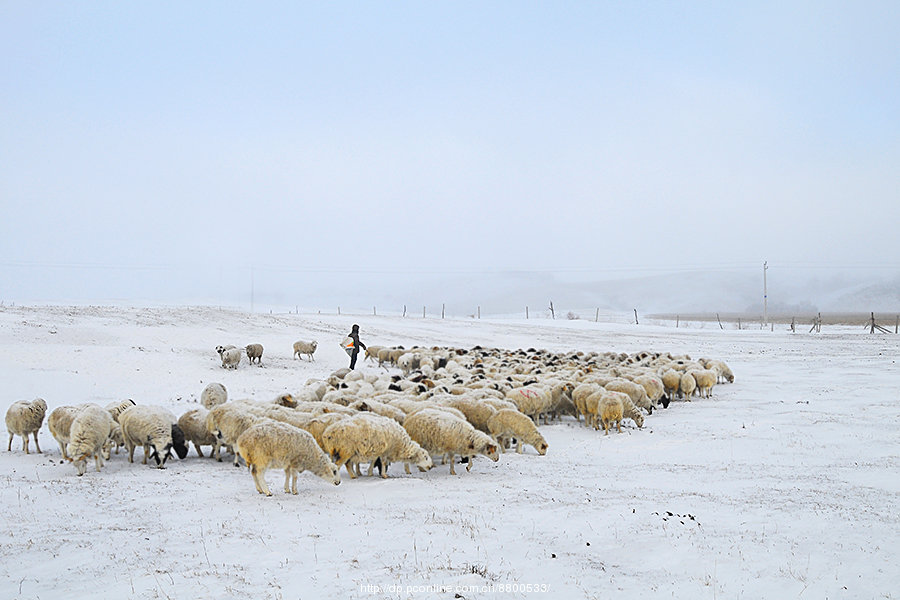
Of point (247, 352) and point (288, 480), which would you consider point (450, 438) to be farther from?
point (247, 352)

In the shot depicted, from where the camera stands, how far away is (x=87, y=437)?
977 cm

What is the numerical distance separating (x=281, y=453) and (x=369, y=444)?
1.38m

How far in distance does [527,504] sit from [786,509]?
3218 millimetres

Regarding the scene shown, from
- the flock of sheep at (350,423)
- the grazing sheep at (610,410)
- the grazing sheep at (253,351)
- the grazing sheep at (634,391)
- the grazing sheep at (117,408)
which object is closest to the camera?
the flock of sheep at (350,423)

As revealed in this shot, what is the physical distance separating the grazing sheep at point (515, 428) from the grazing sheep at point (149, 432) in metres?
5.94

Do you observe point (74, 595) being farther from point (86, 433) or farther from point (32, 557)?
point (86, 433)

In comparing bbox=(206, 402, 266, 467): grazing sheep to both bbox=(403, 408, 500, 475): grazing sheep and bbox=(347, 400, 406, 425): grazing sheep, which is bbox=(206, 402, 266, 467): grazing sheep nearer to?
bbox=(347, 400, 406, 425): grazing sheep

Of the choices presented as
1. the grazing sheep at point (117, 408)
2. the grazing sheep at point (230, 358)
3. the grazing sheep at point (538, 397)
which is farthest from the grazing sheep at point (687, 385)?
the grazing sheep at point (230, 358)

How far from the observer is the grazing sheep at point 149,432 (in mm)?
10438

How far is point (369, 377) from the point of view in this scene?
19219 mm

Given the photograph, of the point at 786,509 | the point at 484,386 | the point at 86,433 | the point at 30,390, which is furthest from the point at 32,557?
the point at 30,390

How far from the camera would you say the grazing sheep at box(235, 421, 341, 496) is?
8422 mm

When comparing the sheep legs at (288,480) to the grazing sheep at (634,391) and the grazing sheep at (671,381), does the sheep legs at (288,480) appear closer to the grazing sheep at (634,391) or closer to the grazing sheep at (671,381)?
the grazing sheep at (634,391)

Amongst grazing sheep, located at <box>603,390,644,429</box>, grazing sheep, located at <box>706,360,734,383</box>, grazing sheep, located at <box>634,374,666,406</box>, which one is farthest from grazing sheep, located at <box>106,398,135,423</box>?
grazing sheep, located at <box>706,360,734,383</box>
